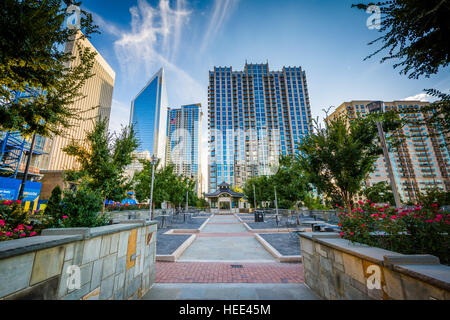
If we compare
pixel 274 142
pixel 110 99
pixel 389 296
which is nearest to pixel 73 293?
pixel 389 296

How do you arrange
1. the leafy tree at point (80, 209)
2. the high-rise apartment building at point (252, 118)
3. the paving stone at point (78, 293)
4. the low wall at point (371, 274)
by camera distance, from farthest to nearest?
1. the high-rise apartment building at point (252, 118)
2. the leafy tree at point (80, 209)
3. the paving stone at point (78, 293)
4. the low wall at point (371, 274)

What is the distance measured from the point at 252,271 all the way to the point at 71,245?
498 cm

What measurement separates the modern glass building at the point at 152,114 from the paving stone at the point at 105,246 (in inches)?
5100

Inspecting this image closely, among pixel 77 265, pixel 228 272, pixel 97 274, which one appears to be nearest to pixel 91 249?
pixel 77 265

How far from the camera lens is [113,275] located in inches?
112

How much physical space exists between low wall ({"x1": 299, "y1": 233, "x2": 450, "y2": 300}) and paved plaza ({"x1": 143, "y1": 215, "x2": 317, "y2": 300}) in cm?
76

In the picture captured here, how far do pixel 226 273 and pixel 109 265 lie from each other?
3.60 m

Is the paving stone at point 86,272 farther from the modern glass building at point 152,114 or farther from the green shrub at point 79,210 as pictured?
the modern glass building at point 152,114

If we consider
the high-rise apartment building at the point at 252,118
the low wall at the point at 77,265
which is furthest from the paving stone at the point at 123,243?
the high-rise apartment building at the point at 252,118

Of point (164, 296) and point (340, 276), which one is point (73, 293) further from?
point (340, 276)

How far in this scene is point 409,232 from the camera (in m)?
3.12

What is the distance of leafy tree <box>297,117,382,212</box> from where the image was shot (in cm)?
870

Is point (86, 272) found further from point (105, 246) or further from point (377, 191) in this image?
point (377, 191)

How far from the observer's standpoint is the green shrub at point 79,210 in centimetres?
319
